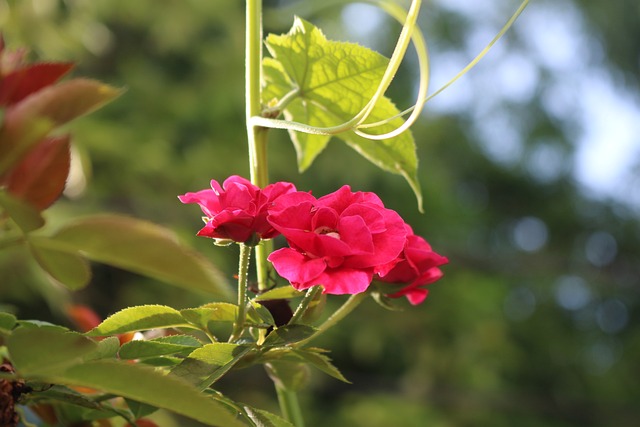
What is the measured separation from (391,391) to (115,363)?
2.86 m

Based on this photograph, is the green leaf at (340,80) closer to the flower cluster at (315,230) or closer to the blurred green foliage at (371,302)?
the flower cluster at (315,230)

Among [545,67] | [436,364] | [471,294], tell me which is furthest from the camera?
[545,67]

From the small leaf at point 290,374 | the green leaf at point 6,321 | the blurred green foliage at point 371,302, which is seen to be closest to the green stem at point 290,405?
the small leaf at point 290,374

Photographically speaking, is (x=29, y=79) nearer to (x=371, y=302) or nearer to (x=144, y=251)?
(x=144, y=251)

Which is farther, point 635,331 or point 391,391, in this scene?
point 635,331

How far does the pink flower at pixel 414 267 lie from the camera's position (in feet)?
0.93

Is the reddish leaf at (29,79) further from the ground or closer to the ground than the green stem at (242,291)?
further from the ground

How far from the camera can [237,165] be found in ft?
8.55

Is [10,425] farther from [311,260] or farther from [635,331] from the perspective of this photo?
[635,331]

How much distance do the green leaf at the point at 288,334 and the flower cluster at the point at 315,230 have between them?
0.04 feet

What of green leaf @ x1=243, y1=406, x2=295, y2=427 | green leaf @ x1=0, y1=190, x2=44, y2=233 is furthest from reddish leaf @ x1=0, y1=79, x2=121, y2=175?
green leaf @ x1=243, y1=406, x2=295, y2=427

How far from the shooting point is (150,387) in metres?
0.18

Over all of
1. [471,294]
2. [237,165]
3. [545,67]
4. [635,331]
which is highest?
[545,67]

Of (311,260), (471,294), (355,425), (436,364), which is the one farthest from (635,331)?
(311,260)
